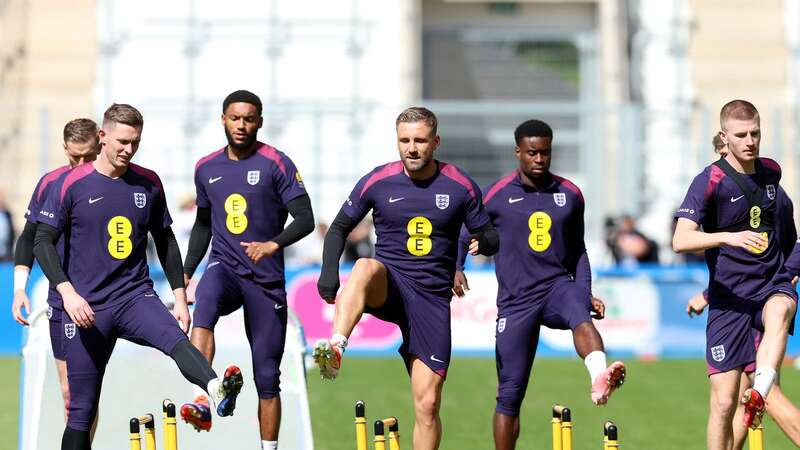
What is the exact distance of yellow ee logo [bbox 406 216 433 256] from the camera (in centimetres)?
1046

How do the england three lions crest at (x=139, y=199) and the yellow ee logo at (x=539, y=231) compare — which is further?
the yellow ee logo at (x=539, y=231)

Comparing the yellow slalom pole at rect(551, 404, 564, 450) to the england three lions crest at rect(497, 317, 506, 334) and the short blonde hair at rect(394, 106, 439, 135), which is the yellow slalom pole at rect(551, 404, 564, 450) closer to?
the england three lions crest at rect(497, 317, 506, 334)

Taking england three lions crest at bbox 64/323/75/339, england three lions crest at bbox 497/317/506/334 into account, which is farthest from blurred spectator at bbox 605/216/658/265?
england three lions crest at bbox 64/323/75/339

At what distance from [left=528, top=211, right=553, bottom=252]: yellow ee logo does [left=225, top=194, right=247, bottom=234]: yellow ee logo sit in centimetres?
191

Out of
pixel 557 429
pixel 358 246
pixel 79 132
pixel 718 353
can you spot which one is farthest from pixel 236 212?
pixel 358 246

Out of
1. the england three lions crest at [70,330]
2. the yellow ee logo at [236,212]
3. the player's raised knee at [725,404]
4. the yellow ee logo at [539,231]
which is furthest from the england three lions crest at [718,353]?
the england three lions crest at [70,330]

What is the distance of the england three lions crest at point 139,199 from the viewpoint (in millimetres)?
10086

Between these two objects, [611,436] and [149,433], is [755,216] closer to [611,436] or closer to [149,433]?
[611,436]

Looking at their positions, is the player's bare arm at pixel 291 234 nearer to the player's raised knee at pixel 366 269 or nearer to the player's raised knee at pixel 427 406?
the player's raised knee at pixel 366 269

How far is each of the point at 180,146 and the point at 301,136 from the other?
1.75m

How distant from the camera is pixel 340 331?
9.95m

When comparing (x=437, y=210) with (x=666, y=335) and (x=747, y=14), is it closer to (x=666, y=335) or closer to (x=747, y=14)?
(x=666, y=335)

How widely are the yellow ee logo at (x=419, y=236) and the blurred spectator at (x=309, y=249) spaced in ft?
39.3

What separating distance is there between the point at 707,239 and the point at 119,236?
11.8ft
